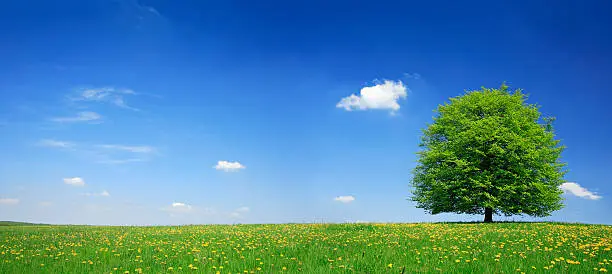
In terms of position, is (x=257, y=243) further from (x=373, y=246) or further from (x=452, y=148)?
(x=452, y=148)

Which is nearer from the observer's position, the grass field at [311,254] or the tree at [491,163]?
the grass field at [311,254]

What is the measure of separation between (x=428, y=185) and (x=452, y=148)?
3.21m

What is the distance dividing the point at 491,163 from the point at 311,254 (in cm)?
2253

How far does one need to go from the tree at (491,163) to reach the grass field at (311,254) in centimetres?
1276

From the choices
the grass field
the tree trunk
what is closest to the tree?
the tree trunk

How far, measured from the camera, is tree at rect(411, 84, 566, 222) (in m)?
30.2

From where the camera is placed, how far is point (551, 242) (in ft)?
52.1

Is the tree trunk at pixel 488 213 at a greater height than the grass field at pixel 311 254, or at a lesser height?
greater

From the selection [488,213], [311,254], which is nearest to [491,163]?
[488,213]

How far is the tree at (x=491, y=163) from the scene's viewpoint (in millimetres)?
30203

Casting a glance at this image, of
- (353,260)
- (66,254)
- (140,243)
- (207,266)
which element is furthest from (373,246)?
(66,254)

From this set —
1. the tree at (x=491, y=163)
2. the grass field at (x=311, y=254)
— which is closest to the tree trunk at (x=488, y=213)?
the tree at (x=491, y=163)

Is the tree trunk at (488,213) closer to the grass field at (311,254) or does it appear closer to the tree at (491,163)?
the tree at (491,163)

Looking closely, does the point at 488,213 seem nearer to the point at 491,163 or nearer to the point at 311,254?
the point at 491,163
